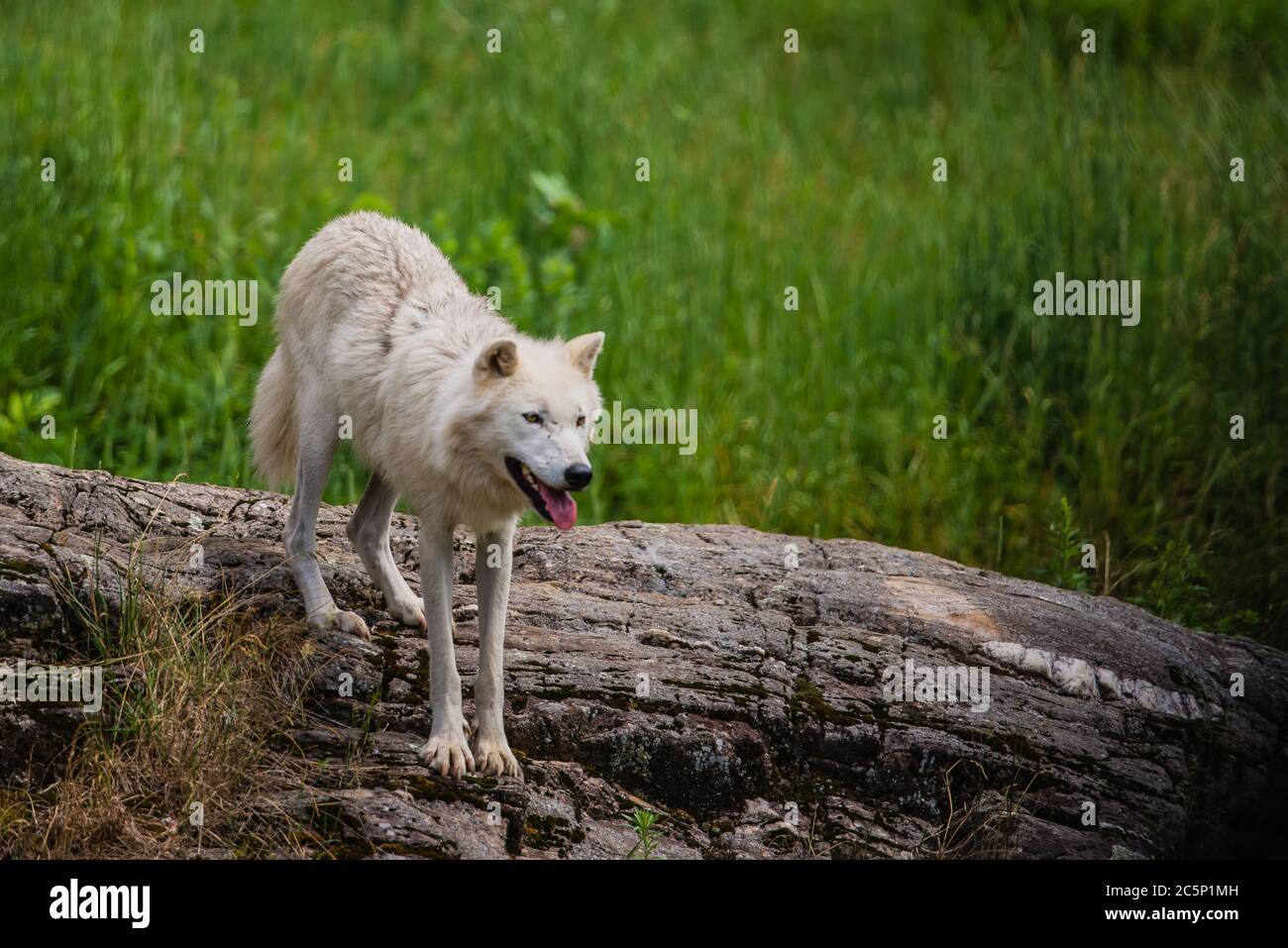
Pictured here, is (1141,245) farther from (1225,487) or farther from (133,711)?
(133,711)

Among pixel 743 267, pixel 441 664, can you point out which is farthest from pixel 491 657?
pixel 743 267

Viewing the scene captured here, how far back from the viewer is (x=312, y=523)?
18.7 ft

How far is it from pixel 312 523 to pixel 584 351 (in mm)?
1498

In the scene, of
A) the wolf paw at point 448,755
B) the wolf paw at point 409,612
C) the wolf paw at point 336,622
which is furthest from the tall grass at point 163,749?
the wolf paw at point 409,612

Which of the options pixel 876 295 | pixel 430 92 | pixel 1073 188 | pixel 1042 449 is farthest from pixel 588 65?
pixel 1042 449

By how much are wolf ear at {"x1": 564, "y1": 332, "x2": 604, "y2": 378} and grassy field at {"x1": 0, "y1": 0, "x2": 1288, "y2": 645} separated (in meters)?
2.97

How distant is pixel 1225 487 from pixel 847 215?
13.1ft

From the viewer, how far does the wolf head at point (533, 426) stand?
15.5ft

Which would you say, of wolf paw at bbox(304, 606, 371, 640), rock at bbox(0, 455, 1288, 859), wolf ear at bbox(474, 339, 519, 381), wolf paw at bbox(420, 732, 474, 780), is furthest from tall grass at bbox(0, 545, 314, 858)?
wolf ear at bbox(474, 339, 519, 381)

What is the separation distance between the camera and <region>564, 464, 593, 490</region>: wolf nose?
15.1 feet

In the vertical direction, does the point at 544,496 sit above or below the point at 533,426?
below

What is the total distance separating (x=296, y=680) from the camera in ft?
16.9

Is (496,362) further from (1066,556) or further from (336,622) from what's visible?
(1066,556)

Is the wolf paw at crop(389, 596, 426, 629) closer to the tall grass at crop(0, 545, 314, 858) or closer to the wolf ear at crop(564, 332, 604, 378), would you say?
the tall grass at crop(0, 545, 314, 858)
